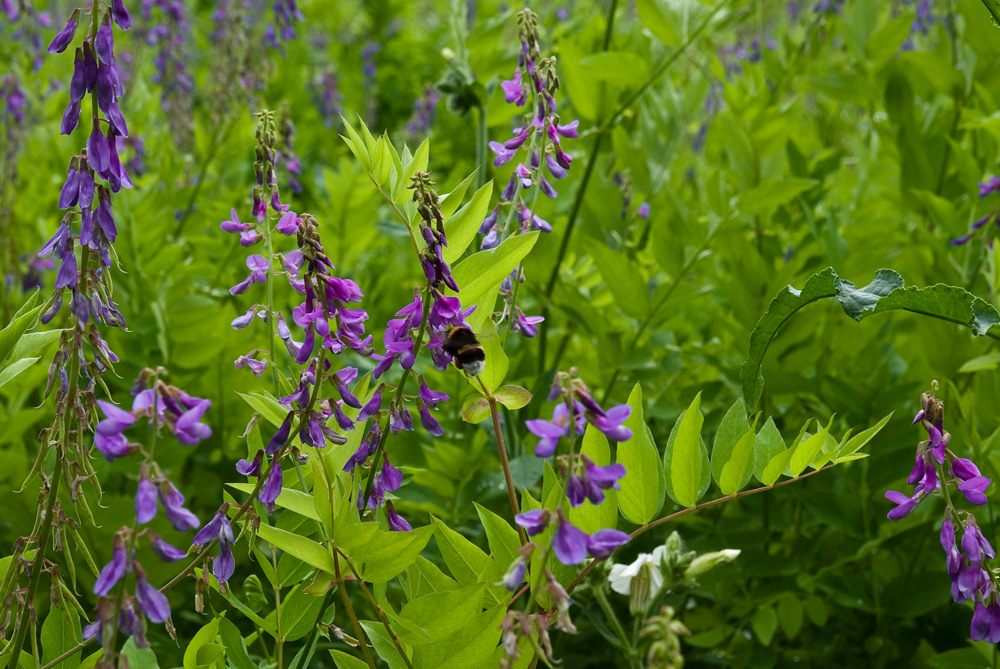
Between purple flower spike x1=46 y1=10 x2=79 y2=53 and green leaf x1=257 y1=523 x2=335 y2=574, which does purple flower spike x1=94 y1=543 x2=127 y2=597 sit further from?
purple flower spike x1=46 y1=10 x2=79 y2=53

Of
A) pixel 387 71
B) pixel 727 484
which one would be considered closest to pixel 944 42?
pixel 727 484

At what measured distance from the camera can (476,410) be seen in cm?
87

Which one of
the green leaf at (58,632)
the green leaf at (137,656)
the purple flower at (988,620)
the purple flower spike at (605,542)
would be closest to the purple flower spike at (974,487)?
the purple flower at (988,620)

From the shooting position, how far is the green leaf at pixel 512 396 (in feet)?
2.76

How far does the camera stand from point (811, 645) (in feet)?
5.65

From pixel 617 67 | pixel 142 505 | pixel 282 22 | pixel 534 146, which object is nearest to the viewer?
pixel 142 505

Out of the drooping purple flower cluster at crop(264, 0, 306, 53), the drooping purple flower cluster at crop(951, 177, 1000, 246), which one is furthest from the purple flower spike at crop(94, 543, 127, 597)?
the drooping purple flower cluster at crop(264, 0, 306, 53)

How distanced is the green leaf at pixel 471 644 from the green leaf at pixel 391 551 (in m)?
0.07

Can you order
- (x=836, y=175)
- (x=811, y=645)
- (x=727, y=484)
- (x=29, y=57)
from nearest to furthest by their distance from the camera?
(x=727, y=484) < (x=811, y=645) < (x=836, y=175) < (x=29, y=57)

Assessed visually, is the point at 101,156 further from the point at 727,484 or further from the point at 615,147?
the point at 615,147

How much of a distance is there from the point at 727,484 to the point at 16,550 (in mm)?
627

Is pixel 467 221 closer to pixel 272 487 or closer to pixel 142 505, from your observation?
pixel 272 487

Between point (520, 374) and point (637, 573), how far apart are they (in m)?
0.81

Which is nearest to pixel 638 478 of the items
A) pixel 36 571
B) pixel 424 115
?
pixel 36 571
